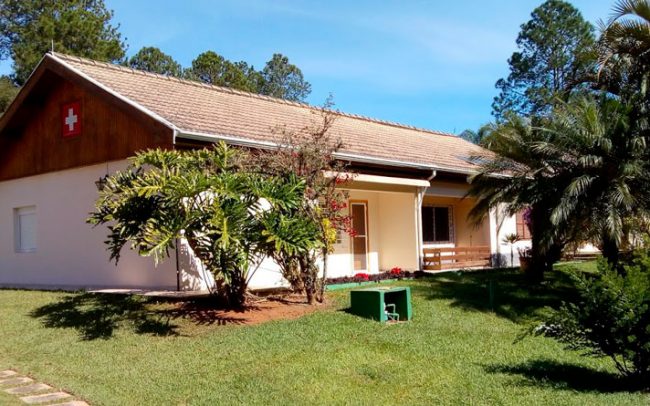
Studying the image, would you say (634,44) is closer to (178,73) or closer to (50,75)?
(50,75)

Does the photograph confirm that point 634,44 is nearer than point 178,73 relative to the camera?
Yes

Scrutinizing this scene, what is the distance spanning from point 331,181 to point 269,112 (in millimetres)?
6299

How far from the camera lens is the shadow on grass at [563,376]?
6.71 meters

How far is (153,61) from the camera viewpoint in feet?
131

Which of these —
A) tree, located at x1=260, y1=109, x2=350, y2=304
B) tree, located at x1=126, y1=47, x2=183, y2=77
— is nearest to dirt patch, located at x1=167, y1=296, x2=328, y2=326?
tree, located at x1=260, y1=109, x2=350, y2=304

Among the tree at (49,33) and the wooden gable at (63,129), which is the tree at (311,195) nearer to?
the wooden gable at (63,129)

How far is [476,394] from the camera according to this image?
632 cm

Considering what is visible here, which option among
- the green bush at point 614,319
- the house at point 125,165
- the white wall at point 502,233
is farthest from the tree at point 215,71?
the green bush at point 614,319

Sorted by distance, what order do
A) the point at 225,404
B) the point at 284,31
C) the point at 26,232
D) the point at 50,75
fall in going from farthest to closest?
the point at 284,31
the point at 26,232
the point at 50,75
the point at 225,404

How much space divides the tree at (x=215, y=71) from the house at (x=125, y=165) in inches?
962

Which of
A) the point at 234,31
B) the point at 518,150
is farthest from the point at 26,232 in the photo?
the point at 518,150

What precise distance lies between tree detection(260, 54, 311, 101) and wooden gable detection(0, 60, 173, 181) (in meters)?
32.7

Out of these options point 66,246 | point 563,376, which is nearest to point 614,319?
point 563,376

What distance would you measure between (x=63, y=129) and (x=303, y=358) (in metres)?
10.0
